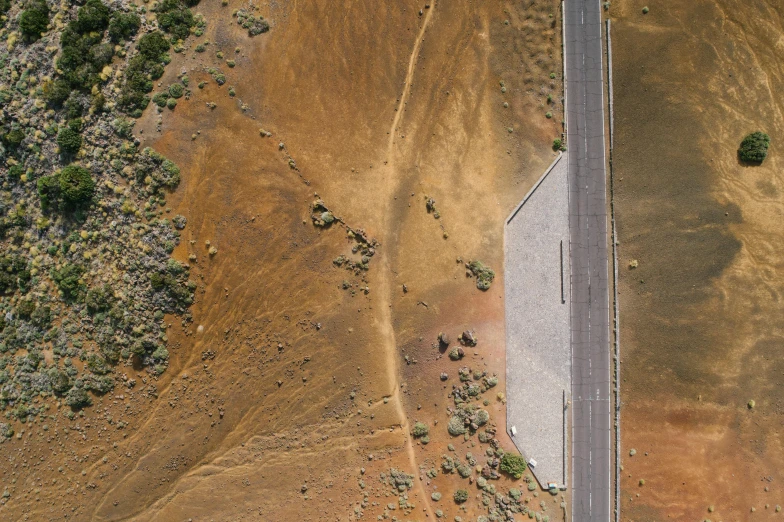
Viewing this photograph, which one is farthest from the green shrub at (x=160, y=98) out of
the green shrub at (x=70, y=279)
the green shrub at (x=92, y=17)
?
the green shrub at (x=70, y=279)

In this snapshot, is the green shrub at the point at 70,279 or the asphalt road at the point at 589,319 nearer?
the green shrub at the point at 70,279

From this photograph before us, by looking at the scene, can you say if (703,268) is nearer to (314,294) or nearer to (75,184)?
(314,294)

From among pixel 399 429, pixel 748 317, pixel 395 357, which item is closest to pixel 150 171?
pixel 395 357

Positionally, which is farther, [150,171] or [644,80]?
[644,80]

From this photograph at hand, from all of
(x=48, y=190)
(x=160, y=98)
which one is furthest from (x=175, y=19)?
(x=48, y=190)

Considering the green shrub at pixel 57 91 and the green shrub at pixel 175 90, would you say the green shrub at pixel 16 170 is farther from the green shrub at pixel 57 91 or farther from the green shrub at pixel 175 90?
the green shrub at pixel 175 90

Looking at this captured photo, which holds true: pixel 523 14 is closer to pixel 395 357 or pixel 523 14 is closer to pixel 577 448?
pixel 395 357

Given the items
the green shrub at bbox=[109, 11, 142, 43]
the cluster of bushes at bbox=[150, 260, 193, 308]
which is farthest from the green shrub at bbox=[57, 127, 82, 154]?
the cluster of bushes at bbox=[150, 260, 193, 308]
